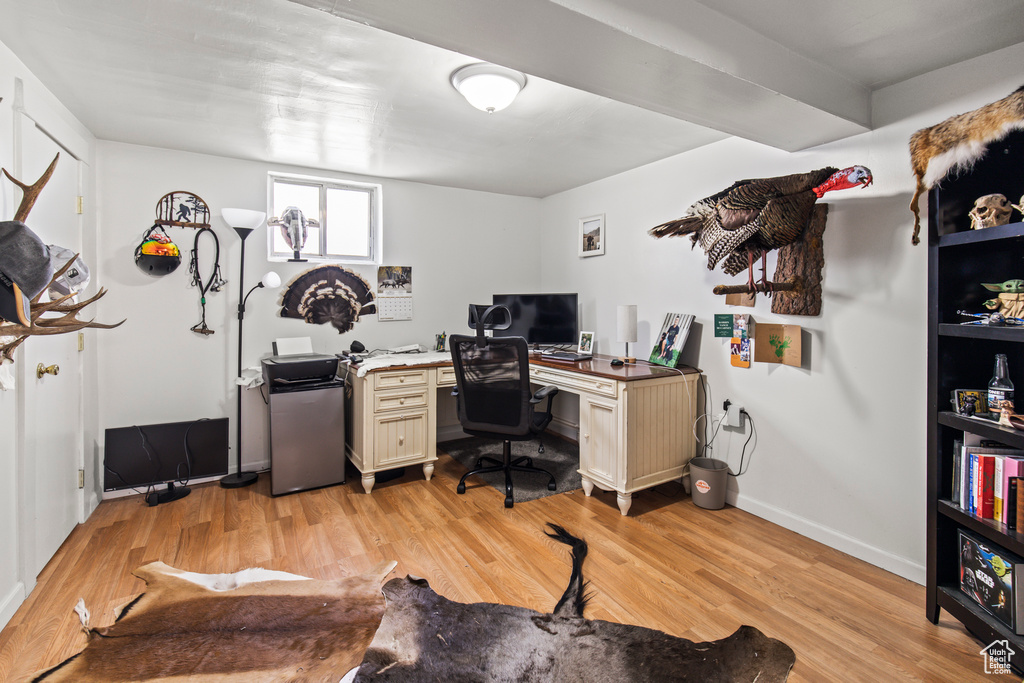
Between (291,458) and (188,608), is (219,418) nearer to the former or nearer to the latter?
(291,458)

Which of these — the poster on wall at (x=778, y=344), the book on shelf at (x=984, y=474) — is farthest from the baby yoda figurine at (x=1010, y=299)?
the poster on wall at (x=778, y=344)

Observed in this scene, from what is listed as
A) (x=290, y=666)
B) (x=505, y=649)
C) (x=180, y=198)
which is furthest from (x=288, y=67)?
(x=505, y=649)

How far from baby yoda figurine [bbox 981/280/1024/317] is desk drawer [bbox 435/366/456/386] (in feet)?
9.40

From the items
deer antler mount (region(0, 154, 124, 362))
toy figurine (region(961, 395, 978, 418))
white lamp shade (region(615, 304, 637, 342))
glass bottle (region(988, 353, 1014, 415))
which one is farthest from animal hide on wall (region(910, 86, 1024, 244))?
deer antler mount (region(0, 154, 124, 362))

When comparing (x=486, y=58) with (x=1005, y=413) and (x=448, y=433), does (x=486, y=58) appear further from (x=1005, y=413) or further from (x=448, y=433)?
(x=448, y=433)

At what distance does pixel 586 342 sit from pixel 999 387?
2.42 m

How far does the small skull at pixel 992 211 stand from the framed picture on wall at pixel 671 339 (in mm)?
1550

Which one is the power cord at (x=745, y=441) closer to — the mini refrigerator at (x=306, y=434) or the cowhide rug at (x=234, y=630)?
the cowhide rug at (x=234, y=630)

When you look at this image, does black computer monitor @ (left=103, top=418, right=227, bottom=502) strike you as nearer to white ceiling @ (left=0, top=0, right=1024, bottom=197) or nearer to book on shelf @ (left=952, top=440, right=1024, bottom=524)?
white ceiling @ (left=0, top=0, right=1024, bottom=197)

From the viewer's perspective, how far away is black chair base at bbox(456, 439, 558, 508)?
9.72 ft

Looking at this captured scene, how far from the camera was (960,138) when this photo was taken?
65.8 inches

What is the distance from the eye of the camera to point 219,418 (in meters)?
3.34

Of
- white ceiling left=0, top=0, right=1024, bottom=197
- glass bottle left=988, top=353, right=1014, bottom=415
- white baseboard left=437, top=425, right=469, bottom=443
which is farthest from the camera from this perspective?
white baseboard left=437, top=425, right=469, bottom=443

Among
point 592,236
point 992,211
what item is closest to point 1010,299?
point 992,211
